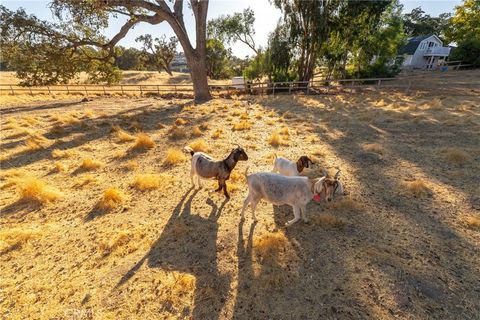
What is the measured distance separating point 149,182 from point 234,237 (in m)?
3.55

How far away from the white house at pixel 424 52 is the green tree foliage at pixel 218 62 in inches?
1528

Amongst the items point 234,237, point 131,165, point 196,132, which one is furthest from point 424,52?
point 234,237

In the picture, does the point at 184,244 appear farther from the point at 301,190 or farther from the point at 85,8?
the point at 85,8

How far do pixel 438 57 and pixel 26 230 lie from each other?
242 ft

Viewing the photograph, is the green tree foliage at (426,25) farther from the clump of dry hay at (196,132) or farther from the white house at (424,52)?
the clump of dry hay at (196,132)

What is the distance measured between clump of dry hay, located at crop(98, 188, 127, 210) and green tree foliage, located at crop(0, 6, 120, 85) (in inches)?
668

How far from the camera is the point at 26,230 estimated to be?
5.24m

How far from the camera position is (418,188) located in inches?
261

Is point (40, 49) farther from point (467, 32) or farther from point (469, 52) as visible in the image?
point (467, 32)

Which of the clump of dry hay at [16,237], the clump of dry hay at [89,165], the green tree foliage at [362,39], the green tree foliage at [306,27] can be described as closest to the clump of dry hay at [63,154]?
the clump of dry hay at [89,165]

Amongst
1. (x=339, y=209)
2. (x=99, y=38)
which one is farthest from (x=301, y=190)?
(x=99, y=38)

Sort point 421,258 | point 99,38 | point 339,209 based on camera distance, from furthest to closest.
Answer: point 99,38
point 339,209
point 421,258

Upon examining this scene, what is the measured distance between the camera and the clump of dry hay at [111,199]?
6246 mm

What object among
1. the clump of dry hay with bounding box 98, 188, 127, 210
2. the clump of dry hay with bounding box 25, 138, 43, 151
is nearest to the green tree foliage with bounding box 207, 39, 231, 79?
the clump of dry hay with bounding box 25, 138, 43, 151
